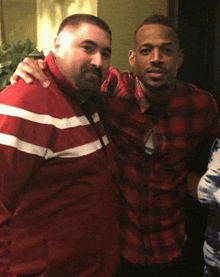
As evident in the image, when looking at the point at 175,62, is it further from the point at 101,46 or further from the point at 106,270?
the point at 106,270

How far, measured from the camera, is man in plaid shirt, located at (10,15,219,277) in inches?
68.7

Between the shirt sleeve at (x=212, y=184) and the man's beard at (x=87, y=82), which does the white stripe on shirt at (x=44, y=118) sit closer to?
the man's beard at (x=87, y=82)

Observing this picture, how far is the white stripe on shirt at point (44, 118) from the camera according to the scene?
3.72ft

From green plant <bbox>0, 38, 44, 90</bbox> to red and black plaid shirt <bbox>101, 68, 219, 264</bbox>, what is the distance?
0.80m

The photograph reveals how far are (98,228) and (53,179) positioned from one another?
31 cm

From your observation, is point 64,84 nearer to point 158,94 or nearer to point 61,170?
point 61,170

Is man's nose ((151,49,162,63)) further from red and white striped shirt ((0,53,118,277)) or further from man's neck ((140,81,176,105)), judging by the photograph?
red and white striped shirt ((0,53,118,277))

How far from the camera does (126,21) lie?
98.7 inches

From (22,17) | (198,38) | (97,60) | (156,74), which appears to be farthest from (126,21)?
(22,17)

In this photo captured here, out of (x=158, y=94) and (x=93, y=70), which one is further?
(x=158, y=94)

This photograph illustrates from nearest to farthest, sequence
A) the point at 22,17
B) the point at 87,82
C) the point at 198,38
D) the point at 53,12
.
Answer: the point at 87,82 → the point at 198,38 → the point at 53,12 → the point at 22,17

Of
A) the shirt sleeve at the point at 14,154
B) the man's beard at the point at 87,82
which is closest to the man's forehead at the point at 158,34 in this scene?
the man's beard at the point at 87,82

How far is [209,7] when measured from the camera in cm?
240

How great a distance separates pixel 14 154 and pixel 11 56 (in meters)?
1.43
